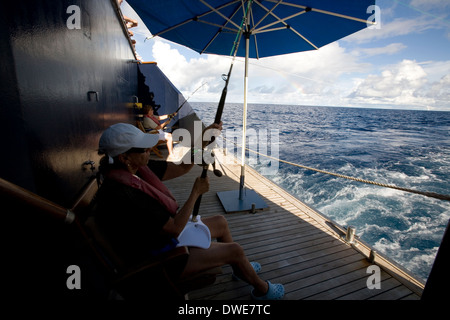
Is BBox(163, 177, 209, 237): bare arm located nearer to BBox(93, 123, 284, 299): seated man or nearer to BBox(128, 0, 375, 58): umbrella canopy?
BBox(93, 123, 284, 299): seated man

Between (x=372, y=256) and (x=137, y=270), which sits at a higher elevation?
(x=137, y=270)

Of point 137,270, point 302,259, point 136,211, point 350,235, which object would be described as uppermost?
point 136,211

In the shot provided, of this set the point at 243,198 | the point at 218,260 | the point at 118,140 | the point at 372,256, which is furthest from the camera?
the point at 243,198

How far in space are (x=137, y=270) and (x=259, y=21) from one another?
3.00 metres

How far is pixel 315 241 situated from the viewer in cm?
253

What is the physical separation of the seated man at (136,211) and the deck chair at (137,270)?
0.15 ft

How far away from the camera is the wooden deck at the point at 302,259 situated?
72.9 inches

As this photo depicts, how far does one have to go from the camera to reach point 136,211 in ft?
3.64

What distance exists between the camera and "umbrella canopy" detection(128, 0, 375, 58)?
243 cm

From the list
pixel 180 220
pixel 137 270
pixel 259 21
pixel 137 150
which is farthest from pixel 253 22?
pixel 137 270

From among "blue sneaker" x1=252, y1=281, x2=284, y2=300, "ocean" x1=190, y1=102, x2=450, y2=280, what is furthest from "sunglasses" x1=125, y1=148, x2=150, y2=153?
"ocean" x1=190, y1=102, x2=450, y2=280

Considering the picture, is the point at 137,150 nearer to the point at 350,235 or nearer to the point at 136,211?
the point at 136,211
